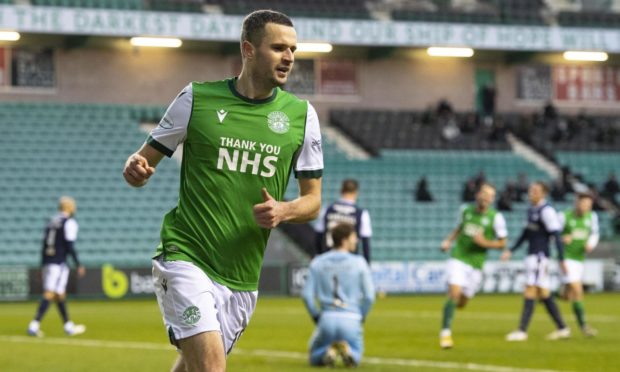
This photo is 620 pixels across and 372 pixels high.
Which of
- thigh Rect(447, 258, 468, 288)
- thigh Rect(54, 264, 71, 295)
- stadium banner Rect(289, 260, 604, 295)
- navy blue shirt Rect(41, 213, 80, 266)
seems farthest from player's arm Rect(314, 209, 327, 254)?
stadium banner Rect(289, 260, 604, 295)

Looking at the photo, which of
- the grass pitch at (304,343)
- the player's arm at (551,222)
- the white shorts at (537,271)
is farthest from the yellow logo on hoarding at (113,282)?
the player's arm at (551,222)

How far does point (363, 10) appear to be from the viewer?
144 ft

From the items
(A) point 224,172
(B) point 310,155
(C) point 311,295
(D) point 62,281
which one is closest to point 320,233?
(C) point 311,295

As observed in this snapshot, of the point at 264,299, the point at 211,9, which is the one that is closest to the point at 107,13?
the point at 211,9

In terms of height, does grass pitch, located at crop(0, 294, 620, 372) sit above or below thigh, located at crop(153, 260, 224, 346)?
below

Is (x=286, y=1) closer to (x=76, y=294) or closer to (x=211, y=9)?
(x=211, y=9)

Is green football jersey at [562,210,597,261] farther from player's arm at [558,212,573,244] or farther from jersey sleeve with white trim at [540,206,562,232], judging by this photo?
jersey sleeve with white trim at [540,206,562,232]

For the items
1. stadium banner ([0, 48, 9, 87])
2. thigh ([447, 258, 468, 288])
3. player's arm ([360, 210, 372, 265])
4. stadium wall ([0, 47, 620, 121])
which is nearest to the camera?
player's arm ([360, 210, 372, 265])

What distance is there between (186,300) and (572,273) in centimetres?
1535

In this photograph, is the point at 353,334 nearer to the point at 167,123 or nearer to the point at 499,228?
the point at 499,228

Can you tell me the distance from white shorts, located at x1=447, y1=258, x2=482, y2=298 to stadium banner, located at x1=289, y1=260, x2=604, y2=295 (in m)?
15.6

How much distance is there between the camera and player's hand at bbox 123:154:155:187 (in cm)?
712

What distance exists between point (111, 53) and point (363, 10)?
26.9 feet

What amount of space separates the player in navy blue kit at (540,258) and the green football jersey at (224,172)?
1246 centimetres
